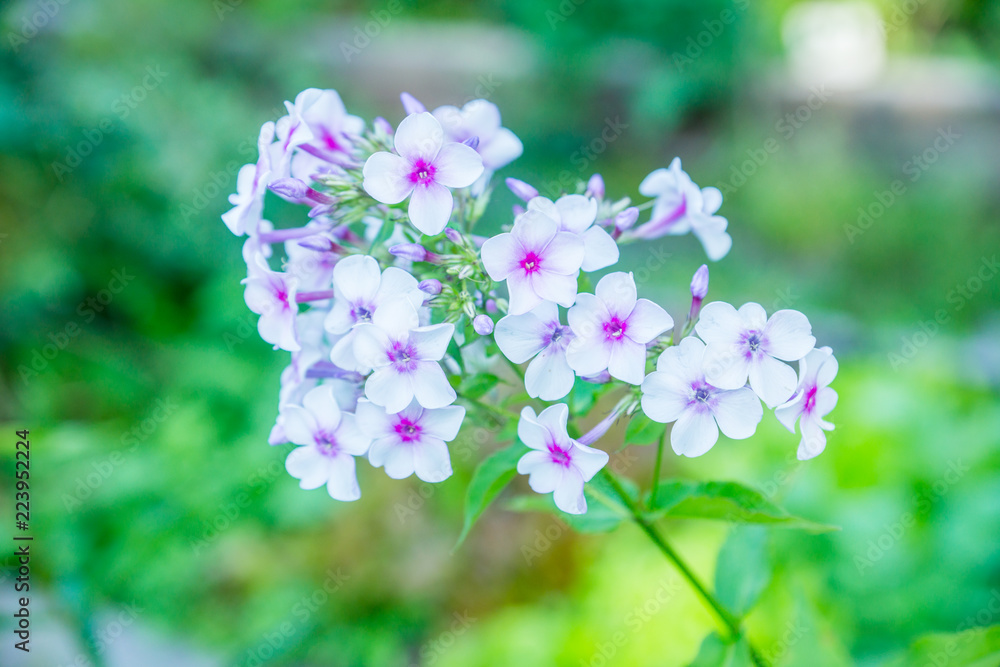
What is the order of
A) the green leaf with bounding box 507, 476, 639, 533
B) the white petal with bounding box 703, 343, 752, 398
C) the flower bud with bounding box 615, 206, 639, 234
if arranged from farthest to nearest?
1. the green leaf with bounding box 507, 476, 639, 533
2. the flower bud with bounding box 615, 206, 639, 234
3. the white petal with bounding box 703, 343, 752, 398

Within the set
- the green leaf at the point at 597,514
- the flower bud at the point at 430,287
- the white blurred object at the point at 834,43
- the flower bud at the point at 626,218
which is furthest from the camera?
the white blurred object at the point at 834,43

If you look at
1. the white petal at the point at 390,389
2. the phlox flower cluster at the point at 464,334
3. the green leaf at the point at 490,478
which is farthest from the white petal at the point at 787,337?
the white petal at the point at 390,389

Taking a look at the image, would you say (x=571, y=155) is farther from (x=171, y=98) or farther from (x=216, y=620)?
(x=216, y=620)

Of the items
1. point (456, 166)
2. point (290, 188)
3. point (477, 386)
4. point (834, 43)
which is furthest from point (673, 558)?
point (834, 43)

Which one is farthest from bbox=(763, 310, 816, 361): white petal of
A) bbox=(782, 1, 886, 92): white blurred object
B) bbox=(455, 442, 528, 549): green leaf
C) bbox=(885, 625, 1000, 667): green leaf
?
bbox=(782, 1, 886, 92): white blurred object

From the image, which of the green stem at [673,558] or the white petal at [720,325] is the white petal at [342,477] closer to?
the green stem at [673,558]

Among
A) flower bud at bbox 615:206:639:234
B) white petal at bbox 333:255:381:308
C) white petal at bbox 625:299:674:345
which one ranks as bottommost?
white petal at bbox 333:255:381:308

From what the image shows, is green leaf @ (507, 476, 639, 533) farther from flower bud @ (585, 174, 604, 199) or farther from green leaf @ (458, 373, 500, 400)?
flower bud @ (585, 174, 604, 199)

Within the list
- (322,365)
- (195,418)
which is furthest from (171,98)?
(322,365)
